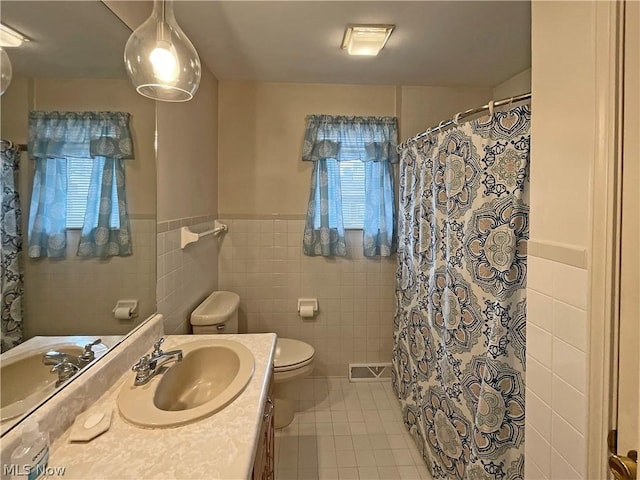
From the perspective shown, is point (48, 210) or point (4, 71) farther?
point (48, 210)

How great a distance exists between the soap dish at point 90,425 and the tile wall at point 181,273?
2.26ft

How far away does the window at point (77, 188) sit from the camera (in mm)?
1070

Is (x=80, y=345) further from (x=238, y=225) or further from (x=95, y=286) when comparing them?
(x=238, y=225)

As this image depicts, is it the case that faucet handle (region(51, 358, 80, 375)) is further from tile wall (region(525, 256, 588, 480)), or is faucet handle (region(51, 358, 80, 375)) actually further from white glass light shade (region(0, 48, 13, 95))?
tile wall (region(525, 256, 588, 480))

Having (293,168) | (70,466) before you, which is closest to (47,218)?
(70,466)

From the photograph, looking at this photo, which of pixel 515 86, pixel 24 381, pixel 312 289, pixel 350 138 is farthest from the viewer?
pixel 312 289

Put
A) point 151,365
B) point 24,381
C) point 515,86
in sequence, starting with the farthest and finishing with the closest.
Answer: point 515,86 → point 151,365 → point 24,381

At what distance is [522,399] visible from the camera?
1380 millimetres

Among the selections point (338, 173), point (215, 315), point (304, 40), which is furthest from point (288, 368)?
point (304, 40)

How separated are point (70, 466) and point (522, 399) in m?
1.46

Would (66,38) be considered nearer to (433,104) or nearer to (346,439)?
(346,439)

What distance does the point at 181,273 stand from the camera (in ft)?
6.51

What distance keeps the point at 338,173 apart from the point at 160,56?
71.0 inches

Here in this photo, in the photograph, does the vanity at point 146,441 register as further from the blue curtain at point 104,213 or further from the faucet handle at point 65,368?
the blue curtain at point 104,213
